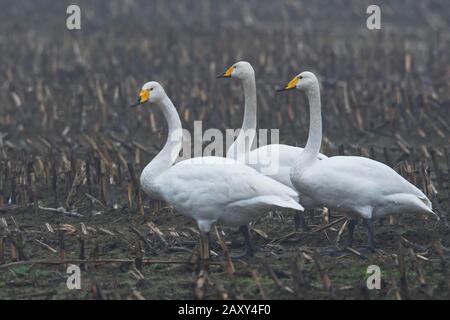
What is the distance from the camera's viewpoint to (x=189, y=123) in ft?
44.8

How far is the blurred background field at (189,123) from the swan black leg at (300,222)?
137 millimetres

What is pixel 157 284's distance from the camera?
7715 millimetres

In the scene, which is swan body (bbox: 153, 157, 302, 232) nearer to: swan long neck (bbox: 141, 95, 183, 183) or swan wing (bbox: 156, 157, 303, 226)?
swan wing (bbox: 156, 157, 303, 226)

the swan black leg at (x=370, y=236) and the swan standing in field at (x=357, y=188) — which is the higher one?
the swan standing in field at (x=357, y=188)

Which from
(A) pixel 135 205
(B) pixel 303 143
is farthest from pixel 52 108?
(A) pixel 135 205

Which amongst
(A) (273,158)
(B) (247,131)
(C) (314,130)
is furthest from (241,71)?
(C) (314,130)

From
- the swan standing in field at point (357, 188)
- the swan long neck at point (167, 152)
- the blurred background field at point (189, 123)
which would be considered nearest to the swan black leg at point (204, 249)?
the blurred background field at point (189, 123)

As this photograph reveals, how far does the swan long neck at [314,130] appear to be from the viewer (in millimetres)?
8758

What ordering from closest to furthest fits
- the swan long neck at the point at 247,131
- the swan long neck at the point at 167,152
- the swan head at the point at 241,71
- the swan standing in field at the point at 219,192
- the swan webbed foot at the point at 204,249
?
the swan webbed foot at the point at 204,249, the swan standing in field at the point at 219,192, the swan long neck at the point at 167,152, the swan long neck at the point at 247,131, the swan head at the point at 241,71

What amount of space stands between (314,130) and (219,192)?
1.15m

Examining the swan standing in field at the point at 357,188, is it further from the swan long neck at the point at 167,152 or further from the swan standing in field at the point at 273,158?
the swan long neck at the point at 167,152

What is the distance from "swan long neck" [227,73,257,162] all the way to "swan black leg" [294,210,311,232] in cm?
77

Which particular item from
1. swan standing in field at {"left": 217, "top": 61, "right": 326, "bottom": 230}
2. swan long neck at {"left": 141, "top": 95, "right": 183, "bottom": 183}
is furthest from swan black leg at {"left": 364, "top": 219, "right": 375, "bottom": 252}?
swan long neck at {"left": 141, "top": 95, "right": 183, "bottom": 183}

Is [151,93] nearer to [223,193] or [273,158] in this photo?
[273,158]
